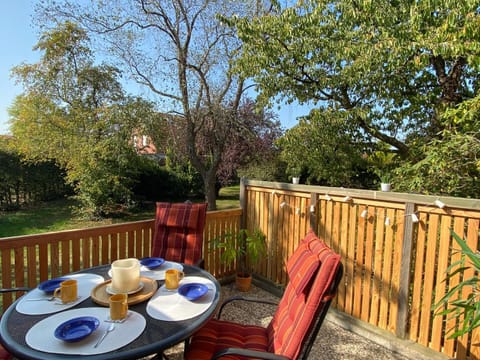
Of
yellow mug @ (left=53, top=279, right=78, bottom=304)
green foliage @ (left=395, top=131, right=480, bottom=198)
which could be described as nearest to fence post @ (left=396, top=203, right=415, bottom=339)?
green foliage @ (left=395, top=131, right=480, bottom=198)

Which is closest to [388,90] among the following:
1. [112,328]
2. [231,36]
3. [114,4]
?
[231,36]

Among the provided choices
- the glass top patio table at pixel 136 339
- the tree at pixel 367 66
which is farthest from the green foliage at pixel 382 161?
the glass top patio table at pixel 136 339

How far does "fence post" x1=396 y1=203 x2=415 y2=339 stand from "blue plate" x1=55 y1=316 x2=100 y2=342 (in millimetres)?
2393

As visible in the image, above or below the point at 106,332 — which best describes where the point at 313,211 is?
above

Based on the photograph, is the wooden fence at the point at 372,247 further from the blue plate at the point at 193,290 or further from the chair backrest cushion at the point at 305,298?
the blue plate at the point at 193,290

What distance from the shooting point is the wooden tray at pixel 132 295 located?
63.2 inches

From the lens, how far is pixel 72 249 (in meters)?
2.67

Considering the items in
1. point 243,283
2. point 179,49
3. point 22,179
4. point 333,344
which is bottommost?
point 333,344

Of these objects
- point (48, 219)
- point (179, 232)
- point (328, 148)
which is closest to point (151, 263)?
point (179, 232)

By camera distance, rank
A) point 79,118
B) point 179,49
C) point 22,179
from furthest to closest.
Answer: point 22,179 < point 79,118 < point 179,49

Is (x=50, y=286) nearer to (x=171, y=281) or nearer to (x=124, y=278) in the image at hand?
(x=124, y=278)

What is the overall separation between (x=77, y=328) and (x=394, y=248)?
247 cm

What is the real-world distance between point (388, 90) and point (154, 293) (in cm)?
444

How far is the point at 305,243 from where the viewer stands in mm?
1900
